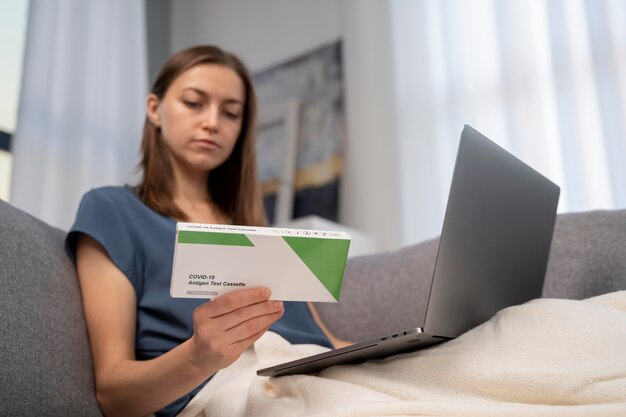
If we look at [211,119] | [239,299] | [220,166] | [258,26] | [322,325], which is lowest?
[322,325]

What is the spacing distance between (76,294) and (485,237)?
0.68 meters

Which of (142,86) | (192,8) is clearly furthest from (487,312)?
(192,8)

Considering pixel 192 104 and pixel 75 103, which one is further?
pixel 75 103

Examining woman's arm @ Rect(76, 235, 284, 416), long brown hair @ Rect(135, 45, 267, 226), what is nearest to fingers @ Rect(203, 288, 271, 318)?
woman's arm @ Rect(76, 235, 284, 416)

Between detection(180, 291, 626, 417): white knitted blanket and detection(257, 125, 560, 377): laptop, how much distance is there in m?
0.03

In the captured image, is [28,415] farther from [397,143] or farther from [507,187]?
[397,143]

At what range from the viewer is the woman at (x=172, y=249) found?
2.64ft

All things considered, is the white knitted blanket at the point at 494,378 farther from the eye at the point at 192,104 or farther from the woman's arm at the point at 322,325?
the eye at the point at 192,104

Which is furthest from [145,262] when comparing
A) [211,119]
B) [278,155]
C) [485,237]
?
[278,155]

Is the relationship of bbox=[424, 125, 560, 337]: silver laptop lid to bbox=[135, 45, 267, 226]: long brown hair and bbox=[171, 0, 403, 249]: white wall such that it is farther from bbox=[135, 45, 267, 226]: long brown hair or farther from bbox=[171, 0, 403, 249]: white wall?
bbox=[171, 0, 403, 249]: white wall

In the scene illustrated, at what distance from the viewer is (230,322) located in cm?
74

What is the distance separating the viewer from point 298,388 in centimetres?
81

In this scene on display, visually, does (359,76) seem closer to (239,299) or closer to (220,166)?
(220,166)

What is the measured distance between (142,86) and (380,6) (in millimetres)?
1179
